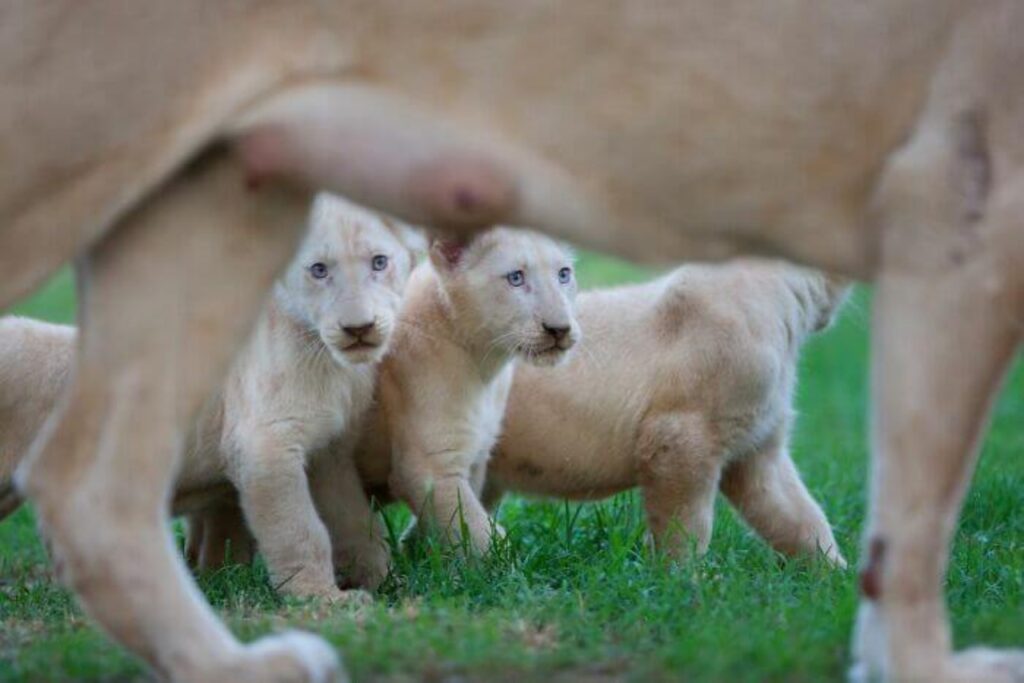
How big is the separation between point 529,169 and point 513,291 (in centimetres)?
235

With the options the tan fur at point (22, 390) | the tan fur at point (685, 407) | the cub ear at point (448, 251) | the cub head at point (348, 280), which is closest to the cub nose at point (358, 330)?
the cub head at point (348, 280)

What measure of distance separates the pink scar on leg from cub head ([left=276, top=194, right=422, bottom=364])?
2.13 m

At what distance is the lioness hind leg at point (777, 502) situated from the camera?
5793 mm

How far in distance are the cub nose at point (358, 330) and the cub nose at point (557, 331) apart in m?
0.62

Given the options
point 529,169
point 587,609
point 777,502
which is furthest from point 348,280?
point 529,169

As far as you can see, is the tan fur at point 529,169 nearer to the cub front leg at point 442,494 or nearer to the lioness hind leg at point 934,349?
the lioness hind leg at point 934,349

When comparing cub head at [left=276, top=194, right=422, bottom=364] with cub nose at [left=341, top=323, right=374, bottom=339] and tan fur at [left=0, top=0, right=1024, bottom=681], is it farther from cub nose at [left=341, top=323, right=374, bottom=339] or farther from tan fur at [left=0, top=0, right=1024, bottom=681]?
tan fur at [left=0, top=0, right=1024, bottom=681]

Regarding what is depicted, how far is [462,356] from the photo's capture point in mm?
5793

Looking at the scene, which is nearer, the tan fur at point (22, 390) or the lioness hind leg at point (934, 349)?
the lioness hind leg at point (934, 349)

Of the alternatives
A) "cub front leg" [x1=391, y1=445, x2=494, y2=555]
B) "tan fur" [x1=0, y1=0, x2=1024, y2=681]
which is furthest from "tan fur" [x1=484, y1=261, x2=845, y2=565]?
"tan fur" [x1=0, y1=0, x2=1024, y2=681]

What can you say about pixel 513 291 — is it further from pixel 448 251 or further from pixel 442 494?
pixel 442 494

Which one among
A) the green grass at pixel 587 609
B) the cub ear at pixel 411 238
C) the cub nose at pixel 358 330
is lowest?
the green grass at pixel 587 609

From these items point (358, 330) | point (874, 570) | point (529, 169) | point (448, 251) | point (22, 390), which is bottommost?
point (874, 570)

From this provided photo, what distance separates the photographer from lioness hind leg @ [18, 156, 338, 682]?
341cm
